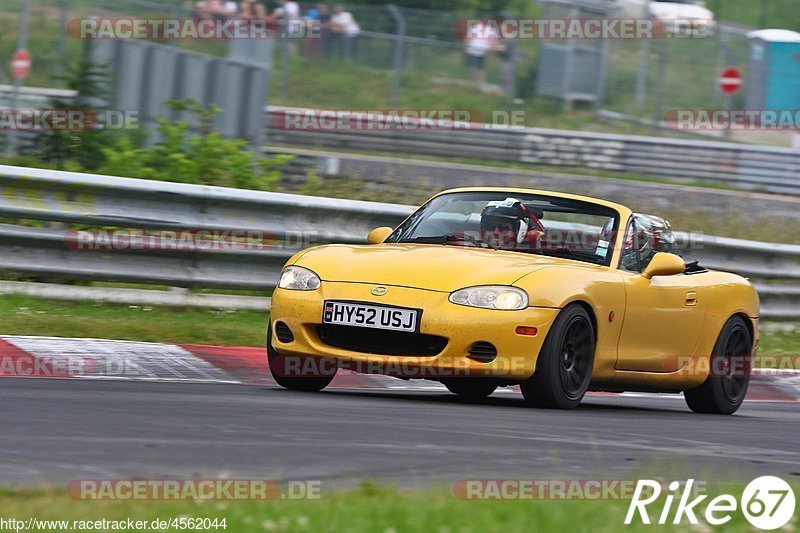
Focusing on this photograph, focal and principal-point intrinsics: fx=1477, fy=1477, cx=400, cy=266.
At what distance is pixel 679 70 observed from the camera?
25.8 metres

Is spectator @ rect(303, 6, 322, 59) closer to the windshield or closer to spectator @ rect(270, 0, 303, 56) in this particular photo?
spectator @ rect(270, 0, 303, 56)

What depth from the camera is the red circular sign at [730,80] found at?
2592 cm

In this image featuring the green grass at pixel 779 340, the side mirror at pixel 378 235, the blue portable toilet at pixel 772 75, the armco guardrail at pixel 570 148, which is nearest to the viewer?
the side mirror at pixel 378 235

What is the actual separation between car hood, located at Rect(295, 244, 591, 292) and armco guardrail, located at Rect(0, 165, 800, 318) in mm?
2408

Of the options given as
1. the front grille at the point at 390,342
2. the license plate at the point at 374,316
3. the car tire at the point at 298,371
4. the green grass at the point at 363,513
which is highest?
the license plate at the point at 374,316

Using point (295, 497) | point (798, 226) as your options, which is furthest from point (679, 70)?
point (295, 497)

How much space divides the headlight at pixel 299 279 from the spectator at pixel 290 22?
706 inches

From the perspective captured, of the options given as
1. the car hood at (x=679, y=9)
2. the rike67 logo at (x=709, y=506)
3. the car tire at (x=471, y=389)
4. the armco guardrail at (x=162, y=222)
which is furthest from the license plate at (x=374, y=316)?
the car hood at (x=679, y=9)

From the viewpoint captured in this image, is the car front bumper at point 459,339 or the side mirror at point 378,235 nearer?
the car front bumper at point 459,339

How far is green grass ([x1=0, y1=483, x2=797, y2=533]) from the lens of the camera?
13.1ft

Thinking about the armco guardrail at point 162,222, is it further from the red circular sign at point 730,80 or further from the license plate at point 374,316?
the red circular sign at point 730,80

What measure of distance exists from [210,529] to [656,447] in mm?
2859

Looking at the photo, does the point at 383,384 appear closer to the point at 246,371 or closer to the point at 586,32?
the point at 246,371

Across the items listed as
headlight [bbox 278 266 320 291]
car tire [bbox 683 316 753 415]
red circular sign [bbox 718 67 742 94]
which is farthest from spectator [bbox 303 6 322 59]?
headlight [bbox 278 266 320 291]
